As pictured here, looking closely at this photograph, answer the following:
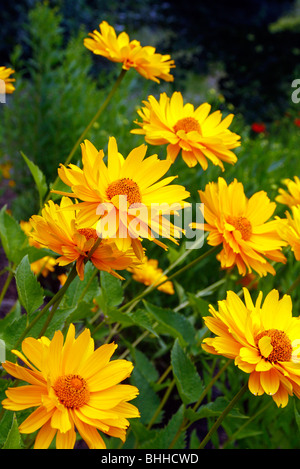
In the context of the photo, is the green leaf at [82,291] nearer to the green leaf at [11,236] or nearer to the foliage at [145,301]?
→ the foliage at [145,301]

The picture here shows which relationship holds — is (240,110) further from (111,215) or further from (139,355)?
(111,215)

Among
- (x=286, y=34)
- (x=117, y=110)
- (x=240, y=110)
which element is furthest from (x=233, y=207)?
(x=286, y=34)

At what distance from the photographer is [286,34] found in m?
5.04

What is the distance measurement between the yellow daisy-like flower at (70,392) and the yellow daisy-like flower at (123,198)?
111 millimetres

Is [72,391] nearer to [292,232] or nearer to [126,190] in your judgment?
[126,190]

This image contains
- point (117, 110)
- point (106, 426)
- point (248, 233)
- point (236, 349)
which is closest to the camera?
point (106, 426)

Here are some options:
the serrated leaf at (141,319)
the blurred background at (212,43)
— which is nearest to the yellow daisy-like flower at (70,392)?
the serrated leaf at (141,319)

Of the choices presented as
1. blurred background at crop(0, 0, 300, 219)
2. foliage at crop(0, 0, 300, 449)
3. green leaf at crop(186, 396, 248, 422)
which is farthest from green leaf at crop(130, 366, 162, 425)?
blurred background at crop(0, 0, 300, 219)

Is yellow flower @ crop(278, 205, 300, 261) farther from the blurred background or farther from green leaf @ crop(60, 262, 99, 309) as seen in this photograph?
the blurred background

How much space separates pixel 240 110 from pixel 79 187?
477 centimetres

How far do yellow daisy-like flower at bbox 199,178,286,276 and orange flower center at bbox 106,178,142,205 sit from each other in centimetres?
19

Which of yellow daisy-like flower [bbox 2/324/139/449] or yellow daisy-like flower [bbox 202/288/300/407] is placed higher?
yellow daisy-like flower [bbox 202/288/300/407]

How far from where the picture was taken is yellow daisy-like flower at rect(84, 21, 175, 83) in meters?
0.93

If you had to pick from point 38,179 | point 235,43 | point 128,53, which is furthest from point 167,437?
point 235,43
